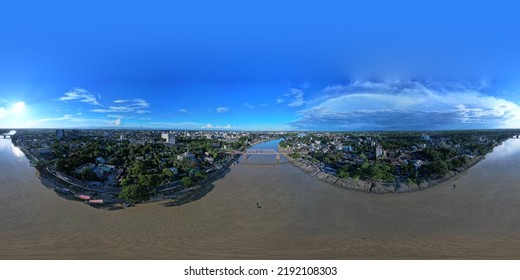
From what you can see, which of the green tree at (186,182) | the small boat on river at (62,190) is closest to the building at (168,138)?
the green tree at (186,182)

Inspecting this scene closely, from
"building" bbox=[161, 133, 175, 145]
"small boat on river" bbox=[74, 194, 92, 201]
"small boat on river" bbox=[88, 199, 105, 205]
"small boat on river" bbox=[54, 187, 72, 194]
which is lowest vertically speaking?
"small boat on river" bbox=[88, 199, 105, 205]

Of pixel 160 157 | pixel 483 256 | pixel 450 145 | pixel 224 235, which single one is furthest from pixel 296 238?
pixel 450 145

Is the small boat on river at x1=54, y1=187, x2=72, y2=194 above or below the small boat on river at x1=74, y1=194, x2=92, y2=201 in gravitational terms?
above

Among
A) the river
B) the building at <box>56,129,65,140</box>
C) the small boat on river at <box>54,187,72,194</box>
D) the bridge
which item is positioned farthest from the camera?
the bridge

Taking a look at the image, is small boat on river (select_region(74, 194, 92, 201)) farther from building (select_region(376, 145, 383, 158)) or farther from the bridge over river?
building (select_region(376, 145, 383, 158))

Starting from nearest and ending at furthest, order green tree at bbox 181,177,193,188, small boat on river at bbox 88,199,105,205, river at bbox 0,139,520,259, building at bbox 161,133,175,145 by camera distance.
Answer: river at bbox 0,139,520,259
small boat on river at bbox 88,199,105,205
green tree at bbox 181,177,193,188
building at bbox 161,133,175,145

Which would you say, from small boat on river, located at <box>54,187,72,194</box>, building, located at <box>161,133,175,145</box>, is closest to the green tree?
building, located at <box>161,133,175,145</box>

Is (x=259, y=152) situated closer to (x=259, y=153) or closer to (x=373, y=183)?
(x=259, y=153)
